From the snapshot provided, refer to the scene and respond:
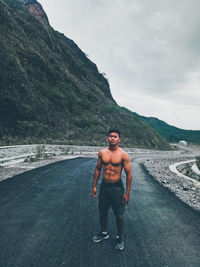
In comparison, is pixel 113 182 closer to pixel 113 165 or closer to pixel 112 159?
pixel 113 165

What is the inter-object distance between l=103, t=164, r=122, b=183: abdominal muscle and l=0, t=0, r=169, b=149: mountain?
21859 millimetres

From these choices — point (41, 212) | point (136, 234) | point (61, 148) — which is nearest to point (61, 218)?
point (41, 212)

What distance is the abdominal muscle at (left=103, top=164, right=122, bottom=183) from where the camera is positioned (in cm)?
338

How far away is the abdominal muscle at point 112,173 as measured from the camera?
338 centimetres

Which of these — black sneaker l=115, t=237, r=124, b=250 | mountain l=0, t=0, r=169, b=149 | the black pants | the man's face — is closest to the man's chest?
the man's face

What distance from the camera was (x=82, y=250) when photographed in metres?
3.04

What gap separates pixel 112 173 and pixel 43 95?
123 feet

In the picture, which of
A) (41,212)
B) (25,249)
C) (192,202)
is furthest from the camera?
(192,202)

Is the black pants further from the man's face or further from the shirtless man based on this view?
the man's face

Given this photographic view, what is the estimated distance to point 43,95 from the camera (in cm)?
3788

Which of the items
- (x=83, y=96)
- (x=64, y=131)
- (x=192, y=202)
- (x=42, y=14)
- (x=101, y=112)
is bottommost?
(x=192, y=202)

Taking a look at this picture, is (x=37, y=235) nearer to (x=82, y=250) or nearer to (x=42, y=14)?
(x=82, y=250)

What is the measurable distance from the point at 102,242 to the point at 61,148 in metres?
19.2

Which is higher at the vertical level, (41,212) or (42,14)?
(42,14)
